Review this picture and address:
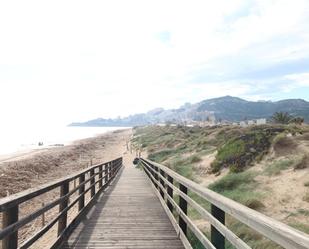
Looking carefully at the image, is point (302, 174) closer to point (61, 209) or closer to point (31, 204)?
point (61, 209)

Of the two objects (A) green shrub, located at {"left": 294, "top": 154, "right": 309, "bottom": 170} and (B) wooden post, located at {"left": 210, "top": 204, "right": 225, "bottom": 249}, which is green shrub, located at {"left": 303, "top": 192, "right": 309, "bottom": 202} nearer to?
(A) green shrub, located at {"left": 294, "top": 154, "right": 309, "bottom": 170}

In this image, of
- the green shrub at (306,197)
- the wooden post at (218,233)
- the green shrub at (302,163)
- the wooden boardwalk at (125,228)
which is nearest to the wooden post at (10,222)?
the wooden boardwalk at (125,228)

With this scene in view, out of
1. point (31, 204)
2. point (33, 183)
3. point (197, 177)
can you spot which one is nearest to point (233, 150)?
point (197, 177)

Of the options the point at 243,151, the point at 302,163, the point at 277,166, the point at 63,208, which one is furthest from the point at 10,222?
the point at 243,151

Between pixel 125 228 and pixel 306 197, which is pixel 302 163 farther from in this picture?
pixel 125 228

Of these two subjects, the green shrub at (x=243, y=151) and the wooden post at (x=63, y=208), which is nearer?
the wooden post at (x=63, y=208)

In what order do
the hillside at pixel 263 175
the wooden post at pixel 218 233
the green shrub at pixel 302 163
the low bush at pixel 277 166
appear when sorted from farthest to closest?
1. the low bush at pixel 277 166
2. the green shrub at pixel 302 163
3. the hillside at pixel 263 175
4. the wooden post at pixel 218 233

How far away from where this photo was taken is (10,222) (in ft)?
14.2

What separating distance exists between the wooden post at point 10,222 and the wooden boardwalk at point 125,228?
2.11m

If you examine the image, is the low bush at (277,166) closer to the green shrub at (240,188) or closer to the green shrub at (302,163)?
the green shrub at (302,163)

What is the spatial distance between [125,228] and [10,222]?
3.83 m

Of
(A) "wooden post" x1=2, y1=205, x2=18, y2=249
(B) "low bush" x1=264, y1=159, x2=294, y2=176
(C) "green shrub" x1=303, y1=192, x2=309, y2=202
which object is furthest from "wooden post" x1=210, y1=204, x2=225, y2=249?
(B) "low bush" x1=264, y1=159, x2=294, y2=176

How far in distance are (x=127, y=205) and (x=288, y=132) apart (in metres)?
15.8

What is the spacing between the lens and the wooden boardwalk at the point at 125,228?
6.62 m
